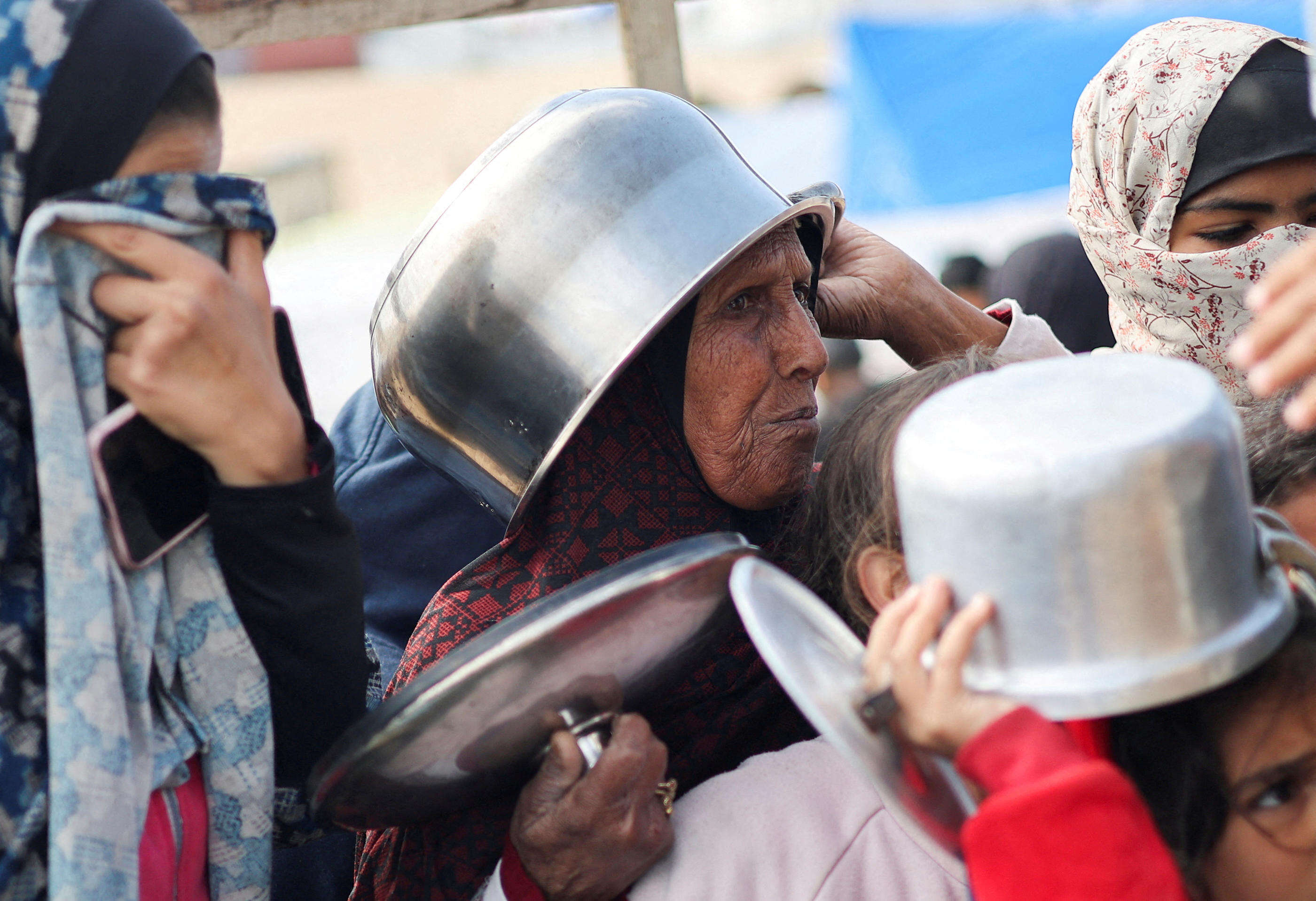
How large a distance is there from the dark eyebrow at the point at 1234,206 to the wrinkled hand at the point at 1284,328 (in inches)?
42.9

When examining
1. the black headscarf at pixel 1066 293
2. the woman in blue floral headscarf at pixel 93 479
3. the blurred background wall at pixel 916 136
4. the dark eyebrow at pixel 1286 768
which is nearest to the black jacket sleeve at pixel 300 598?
the woman in blue floral headscarf at pixel 93 479

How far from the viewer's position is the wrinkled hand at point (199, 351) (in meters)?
1.04

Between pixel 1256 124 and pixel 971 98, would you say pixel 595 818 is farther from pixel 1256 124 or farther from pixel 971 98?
pixel 971 98

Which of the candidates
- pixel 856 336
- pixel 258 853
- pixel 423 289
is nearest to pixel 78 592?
pixel 258 853

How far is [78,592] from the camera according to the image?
3.43 feet

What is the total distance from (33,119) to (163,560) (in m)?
0.42

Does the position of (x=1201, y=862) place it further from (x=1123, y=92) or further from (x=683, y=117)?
(x=1123, y=92)

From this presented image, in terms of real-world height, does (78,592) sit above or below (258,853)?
above

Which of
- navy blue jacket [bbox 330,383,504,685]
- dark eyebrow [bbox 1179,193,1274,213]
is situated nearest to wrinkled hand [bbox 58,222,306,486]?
navy blue jacket [bbox 330,383,504,685]

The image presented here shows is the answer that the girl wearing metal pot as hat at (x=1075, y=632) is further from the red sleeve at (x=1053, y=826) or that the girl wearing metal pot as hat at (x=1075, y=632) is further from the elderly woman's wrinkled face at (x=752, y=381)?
the elderly woman's wrinkled face at (x=752, y=381)

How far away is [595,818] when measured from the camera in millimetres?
1219

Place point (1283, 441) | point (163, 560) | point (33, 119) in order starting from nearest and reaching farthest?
point (33, 119) < point (163, 560) < point (1283, 441)

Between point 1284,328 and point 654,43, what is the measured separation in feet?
5.06

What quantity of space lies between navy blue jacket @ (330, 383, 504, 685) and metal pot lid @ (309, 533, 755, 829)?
789 millimetres
